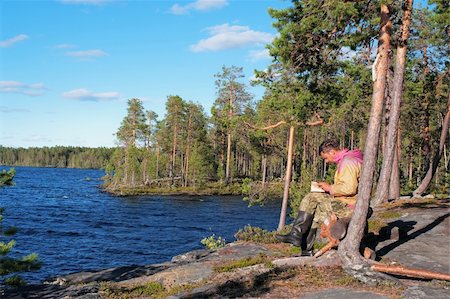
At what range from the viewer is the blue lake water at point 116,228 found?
2450 centimetres

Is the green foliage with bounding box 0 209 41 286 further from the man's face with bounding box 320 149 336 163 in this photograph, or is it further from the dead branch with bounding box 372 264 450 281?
the dead branch with bounding box 372 264 450 281

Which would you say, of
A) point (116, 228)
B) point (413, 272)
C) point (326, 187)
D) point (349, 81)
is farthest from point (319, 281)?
point (116, 228)

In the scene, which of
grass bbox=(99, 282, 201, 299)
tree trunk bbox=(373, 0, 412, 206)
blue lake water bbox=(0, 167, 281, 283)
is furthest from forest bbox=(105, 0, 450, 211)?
blue lake water bbox=(0, 167, 281, 283)

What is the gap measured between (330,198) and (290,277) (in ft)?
6.02

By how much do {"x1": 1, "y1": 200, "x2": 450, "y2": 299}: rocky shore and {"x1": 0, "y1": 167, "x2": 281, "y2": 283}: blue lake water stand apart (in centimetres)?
743

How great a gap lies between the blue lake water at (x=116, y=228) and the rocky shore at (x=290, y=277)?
743 cm

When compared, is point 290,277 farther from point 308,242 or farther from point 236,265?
point 236,265

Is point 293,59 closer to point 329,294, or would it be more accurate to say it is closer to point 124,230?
point 329,294

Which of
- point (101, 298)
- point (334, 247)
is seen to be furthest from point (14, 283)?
point (334, 247)

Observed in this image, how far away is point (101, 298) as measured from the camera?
838 centimetres

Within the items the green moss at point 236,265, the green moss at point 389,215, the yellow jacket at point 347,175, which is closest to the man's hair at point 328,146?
the yellow jacket at point 347,175

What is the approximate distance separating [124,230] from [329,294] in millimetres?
28879

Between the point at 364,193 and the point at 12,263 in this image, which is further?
the point at 12,263

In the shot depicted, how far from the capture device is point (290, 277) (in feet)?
A: 26.5
